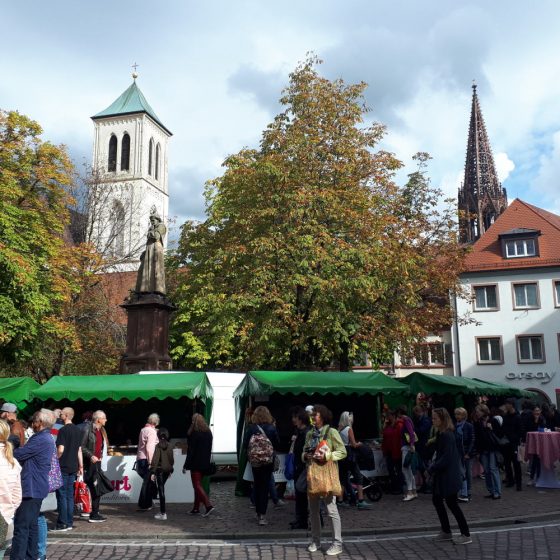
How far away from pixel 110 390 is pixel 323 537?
5640mm

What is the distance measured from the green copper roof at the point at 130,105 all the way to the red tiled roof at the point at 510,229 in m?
42.6

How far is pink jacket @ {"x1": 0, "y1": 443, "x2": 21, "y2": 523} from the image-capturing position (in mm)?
5410

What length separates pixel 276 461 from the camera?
11.0m

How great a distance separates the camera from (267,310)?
2134 centimetres

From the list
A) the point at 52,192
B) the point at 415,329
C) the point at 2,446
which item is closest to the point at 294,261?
the point at 415,329

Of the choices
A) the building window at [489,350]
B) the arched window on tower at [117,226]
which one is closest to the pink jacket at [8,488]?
the arched window on tower at [117,226]

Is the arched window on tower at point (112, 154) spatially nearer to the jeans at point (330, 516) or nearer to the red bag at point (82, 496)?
the red bag at point (82, 496)

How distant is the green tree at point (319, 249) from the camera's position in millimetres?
20375

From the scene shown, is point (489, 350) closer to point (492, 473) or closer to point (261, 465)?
point (492, 473)

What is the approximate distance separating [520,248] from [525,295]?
9.62 feet

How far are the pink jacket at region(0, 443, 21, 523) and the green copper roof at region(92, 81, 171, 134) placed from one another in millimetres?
68104

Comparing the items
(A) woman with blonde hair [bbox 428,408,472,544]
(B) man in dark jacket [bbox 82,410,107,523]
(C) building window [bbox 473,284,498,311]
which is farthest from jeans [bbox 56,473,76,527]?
(C) building window [bbox 473,284,498,311]

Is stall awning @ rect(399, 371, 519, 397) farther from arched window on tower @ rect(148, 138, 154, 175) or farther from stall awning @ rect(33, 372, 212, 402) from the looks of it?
arched window on tower @ rect(148, 138, 154, 175)

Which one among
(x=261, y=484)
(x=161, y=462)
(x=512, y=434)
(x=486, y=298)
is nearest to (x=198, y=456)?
(x=161, y=462)
